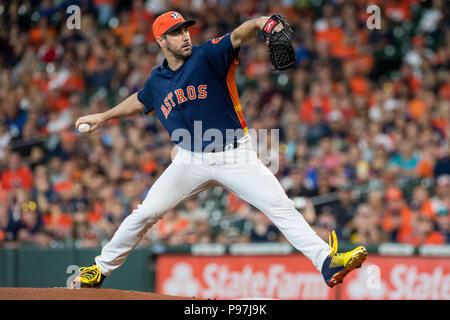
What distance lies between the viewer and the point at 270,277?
8.38 meters

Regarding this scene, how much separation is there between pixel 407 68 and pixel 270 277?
15.4 ft

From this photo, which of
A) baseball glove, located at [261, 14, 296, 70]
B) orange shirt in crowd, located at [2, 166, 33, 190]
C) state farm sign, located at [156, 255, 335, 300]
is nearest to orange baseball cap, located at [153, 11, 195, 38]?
baseball glove, located at [261, 14, 296, 70]

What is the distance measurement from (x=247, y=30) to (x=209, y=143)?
0.83 metres

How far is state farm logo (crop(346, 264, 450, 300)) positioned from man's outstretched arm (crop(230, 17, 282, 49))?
4.13 metres

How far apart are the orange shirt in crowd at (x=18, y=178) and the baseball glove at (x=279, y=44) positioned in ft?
23.6

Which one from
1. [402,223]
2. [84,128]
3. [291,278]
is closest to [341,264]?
[84,128]

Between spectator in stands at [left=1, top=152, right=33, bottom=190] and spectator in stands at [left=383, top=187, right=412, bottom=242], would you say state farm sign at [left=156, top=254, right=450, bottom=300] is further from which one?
spectator in stands at [left=1, top=152, right=33, bottom=190]

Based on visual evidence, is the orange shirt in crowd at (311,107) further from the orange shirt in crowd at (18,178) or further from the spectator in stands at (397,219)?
the orange shirt in crowd at (18,178)

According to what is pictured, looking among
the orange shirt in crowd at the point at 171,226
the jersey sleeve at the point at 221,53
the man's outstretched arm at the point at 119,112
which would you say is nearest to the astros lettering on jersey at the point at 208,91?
the jersey sleeve at the point at 221,53

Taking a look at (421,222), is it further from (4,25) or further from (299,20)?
(4,25)

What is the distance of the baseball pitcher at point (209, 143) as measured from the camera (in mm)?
4727

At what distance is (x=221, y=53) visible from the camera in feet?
15.6
